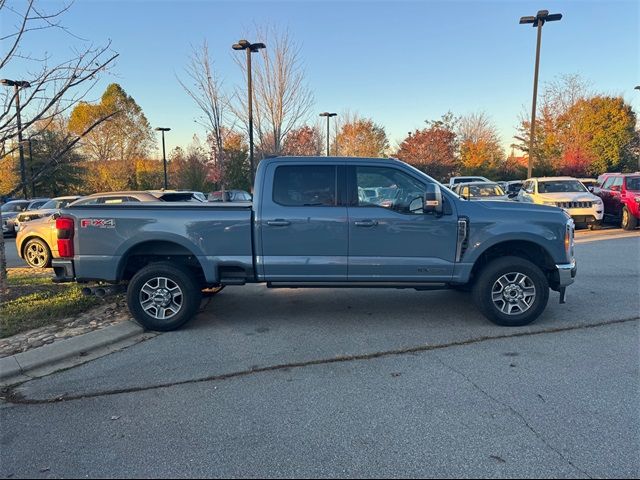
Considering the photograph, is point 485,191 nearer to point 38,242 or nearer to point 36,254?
point 38,242

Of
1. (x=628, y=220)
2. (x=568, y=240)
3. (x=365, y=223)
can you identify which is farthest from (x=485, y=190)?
(x=365, y=223)

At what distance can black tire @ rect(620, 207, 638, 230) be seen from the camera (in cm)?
1473

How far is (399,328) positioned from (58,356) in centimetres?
372

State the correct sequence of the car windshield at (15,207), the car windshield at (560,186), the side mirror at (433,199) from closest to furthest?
1. the side mirror at (433,199)
2. the car windshield at (560,186)
3. the car windshield at (15,207)

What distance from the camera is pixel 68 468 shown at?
2785mm

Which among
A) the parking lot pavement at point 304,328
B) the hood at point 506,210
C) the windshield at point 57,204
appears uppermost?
the hood at point 506,210

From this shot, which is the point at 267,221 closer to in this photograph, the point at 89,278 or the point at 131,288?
the point at 131,288

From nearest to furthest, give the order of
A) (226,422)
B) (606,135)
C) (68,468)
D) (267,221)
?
(68,468), (226,422), (267,221), (606,135)

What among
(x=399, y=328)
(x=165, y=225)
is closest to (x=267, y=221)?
(x=165, y=225)

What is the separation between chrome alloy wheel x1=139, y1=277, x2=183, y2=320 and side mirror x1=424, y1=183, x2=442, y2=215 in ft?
10.2

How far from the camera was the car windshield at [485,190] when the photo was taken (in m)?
16.0

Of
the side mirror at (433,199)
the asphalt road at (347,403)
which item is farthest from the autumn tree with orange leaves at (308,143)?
the asphalt road at (347,403)

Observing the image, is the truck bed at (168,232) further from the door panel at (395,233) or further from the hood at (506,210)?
the hood at (506,210)

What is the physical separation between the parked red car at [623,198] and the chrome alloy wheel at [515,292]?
12.0 meters
